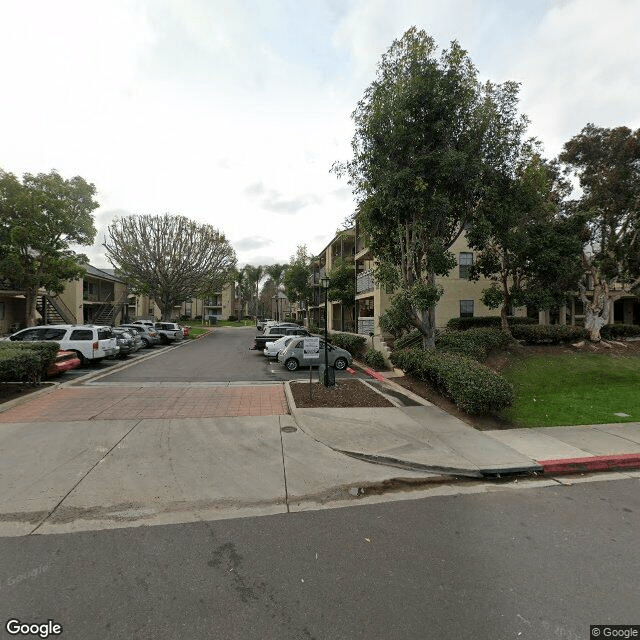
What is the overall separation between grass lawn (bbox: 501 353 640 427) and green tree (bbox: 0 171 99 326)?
24499mm

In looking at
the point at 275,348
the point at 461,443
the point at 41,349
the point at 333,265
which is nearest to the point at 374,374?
the point at 275,348

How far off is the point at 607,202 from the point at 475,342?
970 cm

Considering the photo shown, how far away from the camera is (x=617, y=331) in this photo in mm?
17844

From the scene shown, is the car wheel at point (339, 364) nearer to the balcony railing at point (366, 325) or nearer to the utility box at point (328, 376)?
the utility box at point (328, 376)

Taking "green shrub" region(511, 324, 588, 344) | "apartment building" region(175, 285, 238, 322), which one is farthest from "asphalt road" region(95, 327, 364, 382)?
"apartment building" region(175, 285, 238, 322)

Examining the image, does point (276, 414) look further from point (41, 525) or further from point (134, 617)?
point (134, 617)

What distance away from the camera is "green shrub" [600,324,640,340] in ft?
57.7

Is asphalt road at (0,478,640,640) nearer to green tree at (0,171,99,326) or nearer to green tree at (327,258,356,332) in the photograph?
green tree at (0,171,99,326)

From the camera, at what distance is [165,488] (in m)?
4.57

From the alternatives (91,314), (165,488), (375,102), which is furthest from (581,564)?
(91,314)

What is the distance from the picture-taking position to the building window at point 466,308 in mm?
21797

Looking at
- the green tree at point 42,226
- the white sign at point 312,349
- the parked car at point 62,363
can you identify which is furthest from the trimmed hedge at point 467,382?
the green tree at point 42,226

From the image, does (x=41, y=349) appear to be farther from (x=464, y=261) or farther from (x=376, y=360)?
(x=464, y=261)

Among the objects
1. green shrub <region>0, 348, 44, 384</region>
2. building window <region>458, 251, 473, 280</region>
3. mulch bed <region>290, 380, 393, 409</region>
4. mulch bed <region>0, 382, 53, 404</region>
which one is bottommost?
mulch bed <region>290, 380, 393, 409</region>
